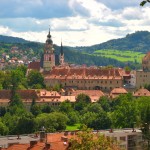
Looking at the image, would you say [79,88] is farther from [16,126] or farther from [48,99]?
[16,126]

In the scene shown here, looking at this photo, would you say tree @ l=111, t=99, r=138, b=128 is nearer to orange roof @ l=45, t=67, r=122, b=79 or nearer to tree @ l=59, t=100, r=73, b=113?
tree @ l=59, t=100, r=73, b=113

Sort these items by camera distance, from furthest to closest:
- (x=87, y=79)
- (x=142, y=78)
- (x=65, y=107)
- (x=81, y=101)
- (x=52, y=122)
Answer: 1. (x=87, y=79)
2. (x=142, y=78)
3. (x=81, y=101)
4. (x=65, y=107)
5. (x=52, y=122)

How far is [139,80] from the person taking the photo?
12756 centimetres

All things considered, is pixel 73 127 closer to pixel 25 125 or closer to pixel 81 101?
pixel 25 125

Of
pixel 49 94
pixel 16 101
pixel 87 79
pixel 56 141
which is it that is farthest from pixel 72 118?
pixel 56 141

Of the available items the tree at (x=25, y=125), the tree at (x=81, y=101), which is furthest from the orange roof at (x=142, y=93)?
the tree at (x=25, y=125)

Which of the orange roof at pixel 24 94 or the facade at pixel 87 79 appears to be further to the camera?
the facade at pixel 87 79

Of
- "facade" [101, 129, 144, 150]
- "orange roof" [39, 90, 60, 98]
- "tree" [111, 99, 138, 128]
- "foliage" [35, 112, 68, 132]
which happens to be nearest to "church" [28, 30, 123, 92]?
"orange roof" [39, 90, 60, 98]

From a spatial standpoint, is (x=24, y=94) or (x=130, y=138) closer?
(x=130, y=138)

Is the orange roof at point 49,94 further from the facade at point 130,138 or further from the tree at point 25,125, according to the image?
the facade at point 130,138

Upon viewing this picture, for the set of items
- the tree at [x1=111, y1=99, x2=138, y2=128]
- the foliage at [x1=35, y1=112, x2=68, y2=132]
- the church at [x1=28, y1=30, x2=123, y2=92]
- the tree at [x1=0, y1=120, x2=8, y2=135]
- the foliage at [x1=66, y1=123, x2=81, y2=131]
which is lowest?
the foliage at [x1=66, y1=123, x2=81, y2=131]

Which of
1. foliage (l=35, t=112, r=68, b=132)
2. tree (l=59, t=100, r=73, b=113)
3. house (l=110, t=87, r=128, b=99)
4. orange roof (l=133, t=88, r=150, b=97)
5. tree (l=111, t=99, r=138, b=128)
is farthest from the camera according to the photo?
house (l=110, t=87, r=128, b=99)

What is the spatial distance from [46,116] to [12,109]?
18143 millimetres

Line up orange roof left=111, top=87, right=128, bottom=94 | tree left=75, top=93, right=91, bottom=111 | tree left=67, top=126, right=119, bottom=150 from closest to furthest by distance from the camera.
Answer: tree left=67, top=126, right=119, bottom=150
tree left=75, top=93, right=91, bottom=111
orange roof left=111, top=87, right=128, bottom=94
